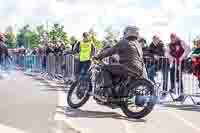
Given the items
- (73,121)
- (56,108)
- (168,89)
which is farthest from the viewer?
(168,89)

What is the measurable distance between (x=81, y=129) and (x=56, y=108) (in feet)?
8.51

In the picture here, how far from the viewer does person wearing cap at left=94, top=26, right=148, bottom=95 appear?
999 cm

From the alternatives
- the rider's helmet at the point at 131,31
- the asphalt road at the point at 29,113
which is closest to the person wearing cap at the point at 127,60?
the rider's helmet at the point at 131,31

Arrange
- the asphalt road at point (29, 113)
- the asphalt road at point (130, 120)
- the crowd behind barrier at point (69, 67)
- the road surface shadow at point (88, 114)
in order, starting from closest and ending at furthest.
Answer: the asphalt road at point (29, 113) < the asphalt road at point (130, 120) < the road surface shadow at point (88, 114) < the crowd behind barrier at point (69, 67)

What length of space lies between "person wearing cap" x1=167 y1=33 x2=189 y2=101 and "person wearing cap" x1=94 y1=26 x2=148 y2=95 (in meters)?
3.11

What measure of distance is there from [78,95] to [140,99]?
1.79 meters

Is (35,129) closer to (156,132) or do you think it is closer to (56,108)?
(156,132)

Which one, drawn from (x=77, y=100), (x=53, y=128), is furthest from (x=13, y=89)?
(x=53, y=128)

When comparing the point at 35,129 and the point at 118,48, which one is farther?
the point at 118,48

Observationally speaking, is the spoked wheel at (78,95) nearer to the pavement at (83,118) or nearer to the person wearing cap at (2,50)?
the pavement at (83,118)

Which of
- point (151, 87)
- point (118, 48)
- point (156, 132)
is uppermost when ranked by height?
point (118, 48)

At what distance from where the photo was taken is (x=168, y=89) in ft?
46.9

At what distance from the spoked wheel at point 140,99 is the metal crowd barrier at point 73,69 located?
54.3 inches

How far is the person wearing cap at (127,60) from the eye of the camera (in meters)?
9.99
